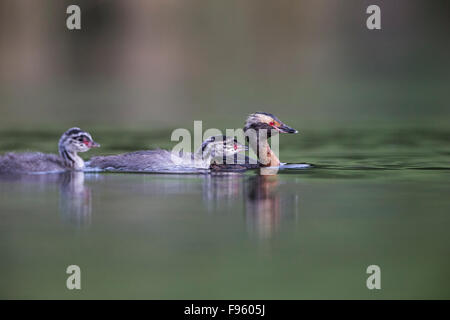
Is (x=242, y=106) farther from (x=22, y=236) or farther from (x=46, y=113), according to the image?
(x=22, y=236)

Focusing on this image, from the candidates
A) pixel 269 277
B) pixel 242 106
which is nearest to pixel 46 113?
pixel 242 106

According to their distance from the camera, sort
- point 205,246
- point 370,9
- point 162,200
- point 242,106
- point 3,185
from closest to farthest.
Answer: point 205,246
point 162,200
point 3,185
point 242,106
point 370,9

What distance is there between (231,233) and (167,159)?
4.36 m

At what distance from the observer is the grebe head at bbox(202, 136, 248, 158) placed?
43.1 feet

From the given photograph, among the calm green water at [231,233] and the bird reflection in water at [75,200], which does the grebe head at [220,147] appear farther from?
the bird reflection in water at [75,200]

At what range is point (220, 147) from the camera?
13.2 metres

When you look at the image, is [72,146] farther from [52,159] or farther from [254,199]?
[254,199]

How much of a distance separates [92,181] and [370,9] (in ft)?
81.5

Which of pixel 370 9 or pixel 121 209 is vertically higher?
pixel 370 9

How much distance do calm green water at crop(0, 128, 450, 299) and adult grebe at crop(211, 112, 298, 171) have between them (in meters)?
0.78

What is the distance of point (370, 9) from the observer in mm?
34844

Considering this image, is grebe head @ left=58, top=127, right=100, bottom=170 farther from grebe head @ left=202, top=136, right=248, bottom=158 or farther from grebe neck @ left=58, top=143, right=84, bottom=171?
grebe head @ left=202, top=136, right=248, bottom=158

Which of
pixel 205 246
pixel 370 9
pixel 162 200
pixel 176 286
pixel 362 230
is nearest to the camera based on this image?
pixel 176 286

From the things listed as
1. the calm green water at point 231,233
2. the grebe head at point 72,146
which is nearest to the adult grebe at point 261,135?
the calm green water at point 231,233
